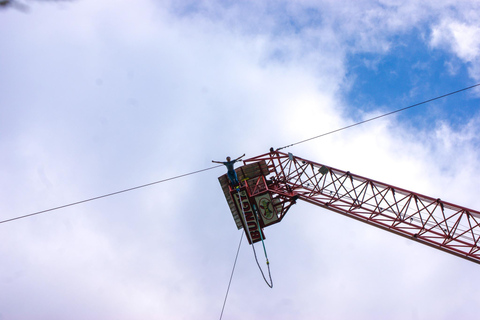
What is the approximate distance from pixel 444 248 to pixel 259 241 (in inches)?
319

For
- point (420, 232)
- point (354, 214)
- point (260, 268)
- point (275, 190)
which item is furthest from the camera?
point (275, 190)

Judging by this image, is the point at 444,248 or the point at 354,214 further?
the point at 354,214

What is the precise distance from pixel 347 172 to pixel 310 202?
7.54 feet

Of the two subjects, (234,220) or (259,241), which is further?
(234,220)

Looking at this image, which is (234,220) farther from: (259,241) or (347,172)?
(347,172)

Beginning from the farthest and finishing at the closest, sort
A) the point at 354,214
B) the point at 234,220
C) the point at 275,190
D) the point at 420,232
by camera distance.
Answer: the point at 234,220 < the point at 275,190 < the point at 354,214 < the point at 420,232

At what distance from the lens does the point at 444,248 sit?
51.9 ft

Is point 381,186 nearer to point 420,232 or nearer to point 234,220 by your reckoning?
point 420,232

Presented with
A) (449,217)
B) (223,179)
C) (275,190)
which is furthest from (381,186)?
(223,179)

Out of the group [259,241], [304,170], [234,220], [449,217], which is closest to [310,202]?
[304,170]

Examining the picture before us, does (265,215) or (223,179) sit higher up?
(223,179)

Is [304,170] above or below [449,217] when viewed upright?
above

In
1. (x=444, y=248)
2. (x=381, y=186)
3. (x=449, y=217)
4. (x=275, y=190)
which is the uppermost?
(x=275, y=190)

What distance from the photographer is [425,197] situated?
1666cm
